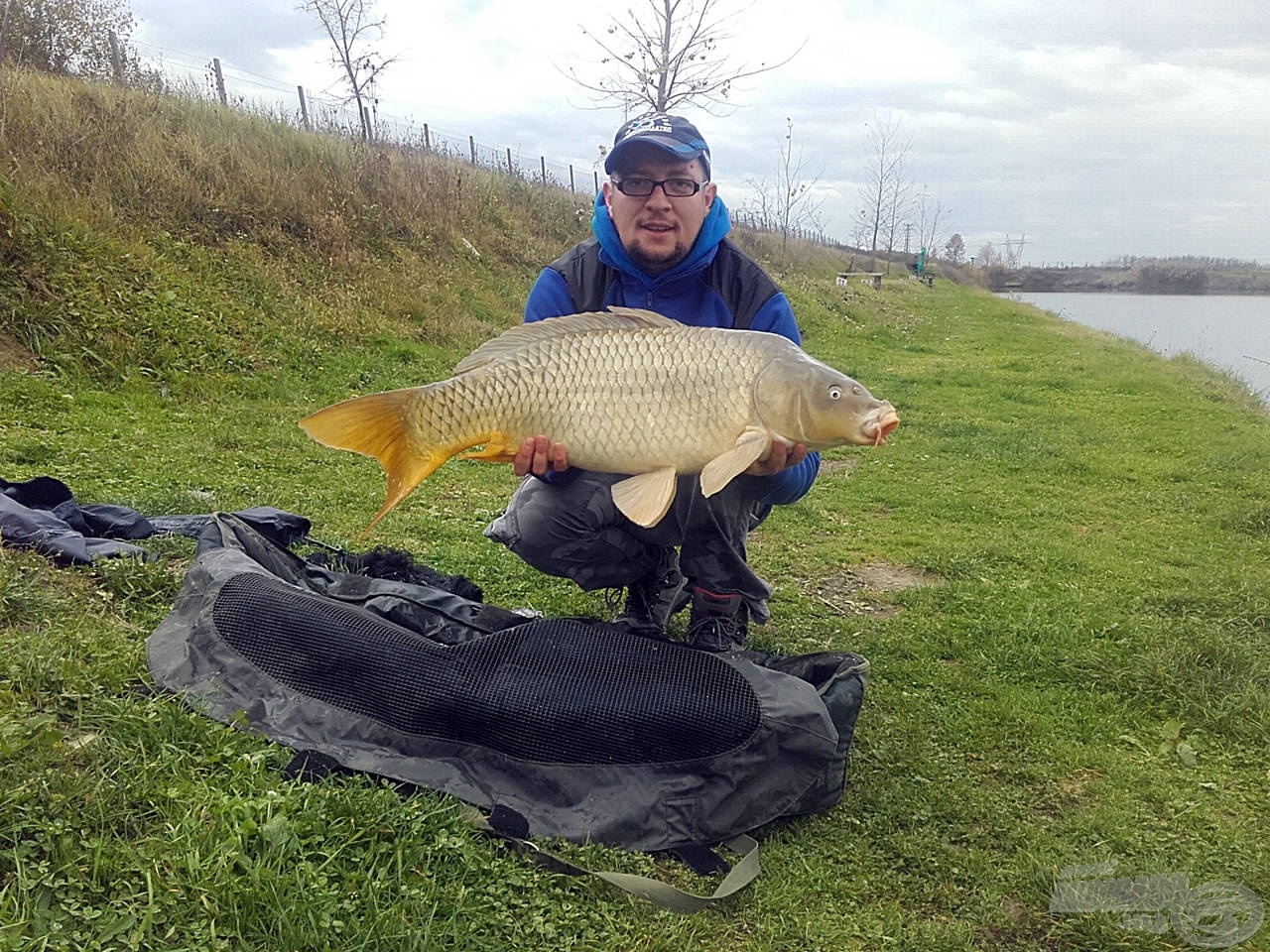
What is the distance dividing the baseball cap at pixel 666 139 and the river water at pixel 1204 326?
9066mm

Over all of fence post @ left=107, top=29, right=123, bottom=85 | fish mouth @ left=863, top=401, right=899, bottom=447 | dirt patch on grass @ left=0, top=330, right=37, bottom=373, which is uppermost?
fence post @ left=107, top=29, right=123, bottom=85

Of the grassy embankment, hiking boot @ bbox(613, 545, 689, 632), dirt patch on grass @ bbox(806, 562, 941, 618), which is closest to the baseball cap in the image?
hiking boot @ bbox(613, 545, 689, 632)

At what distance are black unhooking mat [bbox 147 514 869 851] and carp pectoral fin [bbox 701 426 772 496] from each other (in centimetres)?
34

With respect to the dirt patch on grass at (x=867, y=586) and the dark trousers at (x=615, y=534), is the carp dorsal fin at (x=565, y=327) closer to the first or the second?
the dark trousers at (x=615, y=534)

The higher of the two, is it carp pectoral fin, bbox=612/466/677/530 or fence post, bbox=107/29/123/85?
fence post, bbox=107/29/123/85

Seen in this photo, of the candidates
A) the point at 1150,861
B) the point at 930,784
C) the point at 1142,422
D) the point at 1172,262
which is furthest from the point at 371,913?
the point at 1172,262

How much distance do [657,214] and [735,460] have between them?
0.69 meters

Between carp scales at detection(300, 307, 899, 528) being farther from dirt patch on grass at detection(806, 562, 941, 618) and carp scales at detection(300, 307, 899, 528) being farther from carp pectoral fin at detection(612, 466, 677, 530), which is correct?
dirt patch on grass at detection(806, 562, 941, 618)

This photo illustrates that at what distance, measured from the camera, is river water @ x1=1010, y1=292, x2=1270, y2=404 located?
1368cm

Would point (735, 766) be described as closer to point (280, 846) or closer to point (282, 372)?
point (280, 846)

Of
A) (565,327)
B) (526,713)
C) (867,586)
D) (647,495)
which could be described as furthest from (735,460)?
(867,586)

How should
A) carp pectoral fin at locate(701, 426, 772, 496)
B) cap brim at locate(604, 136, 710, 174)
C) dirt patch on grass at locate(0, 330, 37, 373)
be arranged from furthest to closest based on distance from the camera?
dirt patch on grass at locate(0, 330, 37, 373) < cap brim at locate(604, 136, 710, 174) < carp pectoral fin at locate(701, 426, 772, 496)

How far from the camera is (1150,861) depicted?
158 centimetres

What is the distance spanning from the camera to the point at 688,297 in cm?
225
